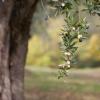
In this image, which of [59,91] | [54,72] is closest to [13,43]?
[59,91]

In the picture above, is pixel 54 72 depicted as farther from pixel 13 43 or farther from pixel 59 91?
pixel 13 43

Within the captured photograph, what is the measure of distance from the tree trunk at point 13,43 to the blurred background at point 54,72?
0.53 metres

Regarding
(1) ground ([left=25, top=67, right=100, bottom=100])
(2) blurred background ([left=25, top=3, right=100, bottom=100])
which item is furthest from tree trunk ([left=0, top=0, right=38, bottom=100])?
(1) ground ([left=25, top=67, right=100, bottom=100])

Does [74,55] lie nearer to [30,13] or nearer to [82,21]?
[82,21]

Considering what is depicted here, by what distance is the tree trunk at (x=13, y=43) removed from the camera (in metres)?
10.8

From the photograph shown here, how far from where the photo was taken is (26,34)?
1203 centimetres

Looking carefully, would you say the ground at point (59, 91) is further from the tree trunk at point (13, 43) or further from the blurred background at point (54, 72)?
the tree trunk at point (13, 43)

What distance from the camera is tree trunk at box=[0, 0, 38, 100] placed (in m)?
10.8

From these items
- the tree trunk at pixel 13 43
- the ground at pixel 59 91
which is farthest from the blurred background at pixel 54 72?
the tree trunk at pixel 13 43

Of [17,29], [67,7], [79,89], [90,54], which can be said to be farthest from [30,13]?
[90,54]

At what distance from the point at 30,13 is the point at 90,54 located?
38.0 meters

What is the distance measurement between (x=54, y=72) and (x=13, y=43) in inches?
902

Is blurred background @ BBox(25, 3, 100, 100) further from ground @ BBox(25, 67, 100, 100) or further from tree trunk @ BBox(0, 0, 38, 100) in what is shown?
tree trunk @ BBox(0, 0, 38, 100)

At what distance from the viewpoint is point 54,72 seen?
3462 centimetres
